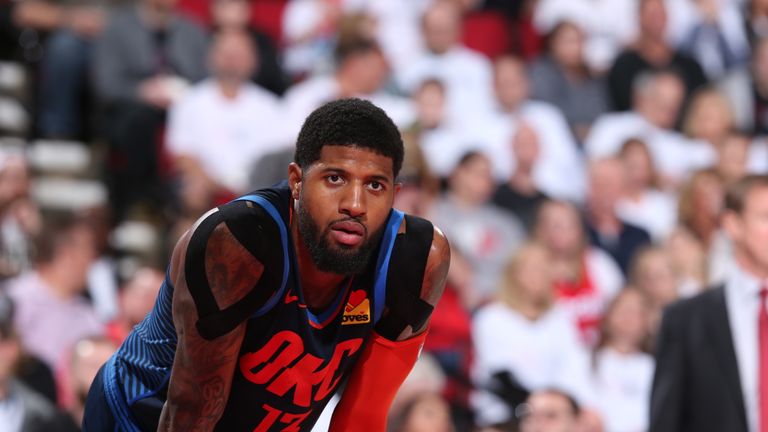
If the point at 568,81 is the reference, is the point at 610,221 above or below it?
below

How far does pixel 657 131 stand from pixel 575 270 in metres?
2.22

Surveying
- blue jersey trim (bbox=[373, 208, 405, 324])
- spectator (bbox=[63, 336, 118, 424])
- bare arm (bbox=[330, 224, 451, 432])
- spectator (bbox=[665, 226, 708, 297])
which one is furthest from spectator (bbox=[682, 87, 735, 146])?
blue jersey trim (bbox=[373, 208, 405, 324])

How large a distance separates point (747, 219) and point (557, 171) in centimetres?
427

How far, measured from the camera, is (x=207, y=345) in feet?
9.18

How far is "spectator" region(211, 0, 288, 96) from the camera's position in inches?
362

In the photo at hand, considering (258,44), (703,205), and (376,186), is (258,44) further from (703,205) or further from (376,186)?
(376,186)

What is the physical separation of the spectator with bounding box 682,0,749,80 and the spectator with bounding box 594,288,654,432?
4091 mm

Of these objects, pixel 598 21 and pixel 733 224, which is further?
pixel 598 21

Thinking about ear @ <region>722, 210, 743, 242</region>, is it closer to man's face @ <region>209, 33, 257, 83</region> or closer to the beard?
the beard

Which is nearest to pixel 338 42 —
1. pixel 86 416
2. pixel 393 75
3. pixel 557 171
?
pixel 393 75

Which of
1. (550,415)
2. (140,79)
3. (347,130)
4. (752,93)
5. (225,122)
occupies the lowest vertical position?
(347,130)

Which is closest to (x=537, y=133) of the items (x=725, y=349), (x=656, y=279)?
(x=656, y=279)

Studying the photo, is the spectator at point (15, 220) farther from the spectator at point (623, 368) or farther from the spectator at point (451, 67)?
the spectator at point (623, 368)

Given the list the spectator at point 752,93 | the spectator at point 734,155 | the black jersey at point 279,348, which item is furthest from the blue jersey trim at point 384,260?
the spectator at point 752,93
